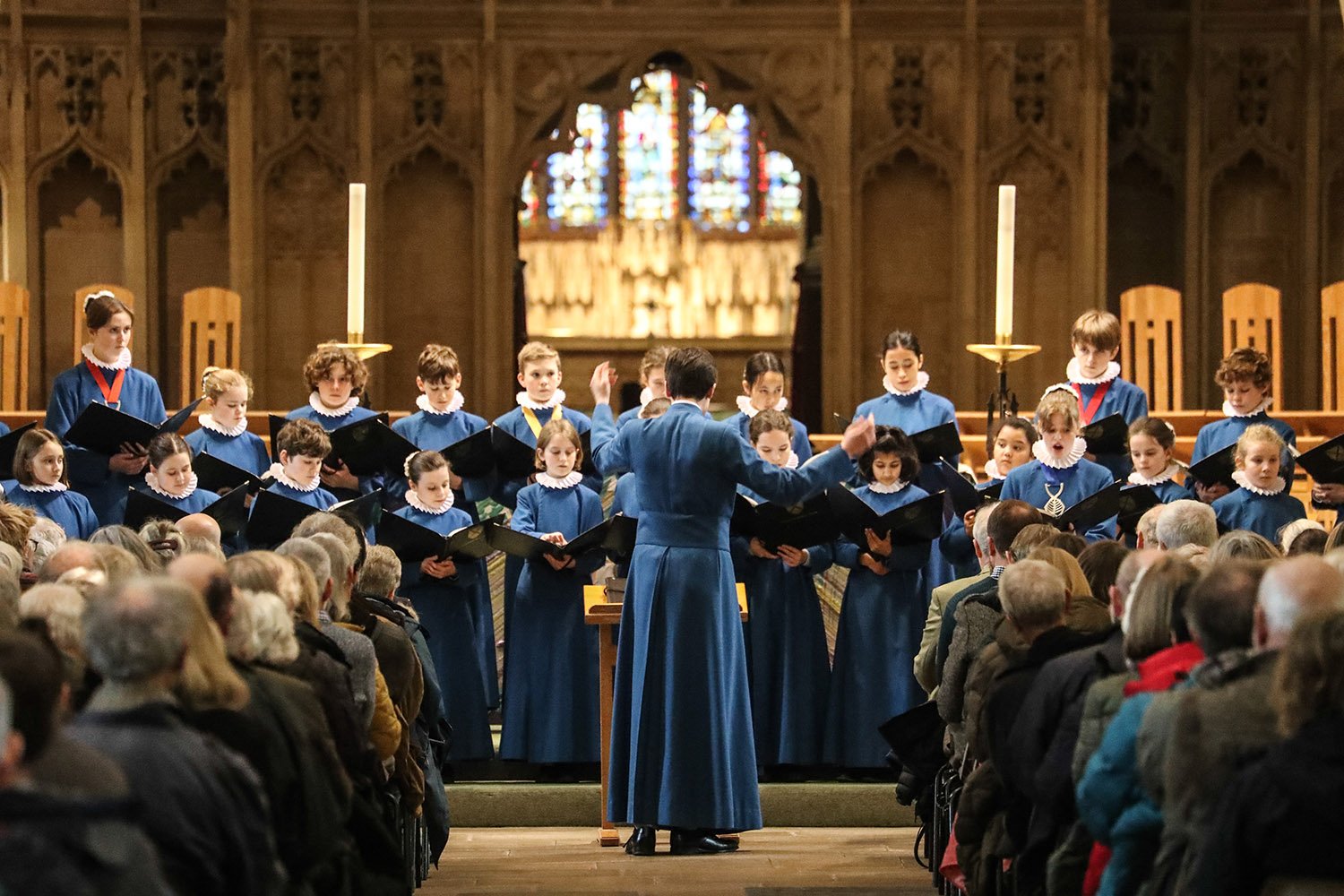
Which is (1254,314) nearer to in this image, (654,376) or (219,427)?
(654,376)

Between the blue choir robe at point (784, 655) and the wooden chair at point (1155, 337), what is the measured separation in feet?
12.5

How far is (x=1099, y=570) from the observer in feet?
16.9

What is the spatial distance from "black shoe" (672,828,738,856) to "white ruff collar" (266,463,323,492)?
199 cm

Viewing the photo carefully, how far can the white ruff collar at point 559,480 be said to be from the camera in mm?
7898

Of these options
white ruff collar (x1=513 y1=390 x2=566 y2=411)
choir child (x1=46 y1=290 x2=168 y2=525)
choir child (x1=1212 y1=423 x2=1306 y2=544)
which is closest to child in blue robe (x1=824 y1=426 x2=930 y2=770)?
choir child (x1=1212 y1=423 x2=1306 y2=544)

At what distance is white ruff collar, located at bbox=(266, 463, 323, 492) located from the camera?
771cm

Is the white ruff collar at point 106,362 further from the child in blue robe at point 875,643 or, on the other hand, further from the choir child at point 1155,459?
the choir child at point 1155,459

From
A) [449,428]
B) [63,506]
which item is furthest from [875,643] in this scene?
Answer: [63,506]

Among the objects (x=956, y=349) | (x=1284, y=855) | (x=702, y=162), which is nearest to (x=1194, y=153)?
(x=956, y=349)

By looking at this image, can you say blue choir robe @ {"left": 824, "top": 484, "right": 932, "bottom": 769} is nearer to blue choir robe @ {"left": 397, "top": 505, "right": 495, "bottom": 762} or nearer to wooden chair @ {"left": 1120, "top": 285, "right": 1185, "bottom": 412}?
blue choir robe @ {"left": 397, "top": 505, "right": 495, "bottom": 762}

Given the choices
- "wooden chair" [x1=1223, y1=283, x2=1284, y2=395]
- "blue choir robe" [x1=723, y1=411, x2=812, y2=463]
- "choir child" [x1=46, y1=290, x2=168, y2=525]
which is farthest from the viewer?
"wooden chair" [x1=1223, y1=283, x2=1284, y2=395]

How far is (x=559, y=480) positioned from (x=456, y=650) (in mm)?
740

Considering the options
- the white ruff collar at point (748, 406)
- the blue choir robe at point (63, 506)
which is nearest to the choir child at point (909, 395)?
the white ruff collar at point (748, 406)

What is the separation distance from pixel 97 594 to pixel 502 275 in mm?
8926
